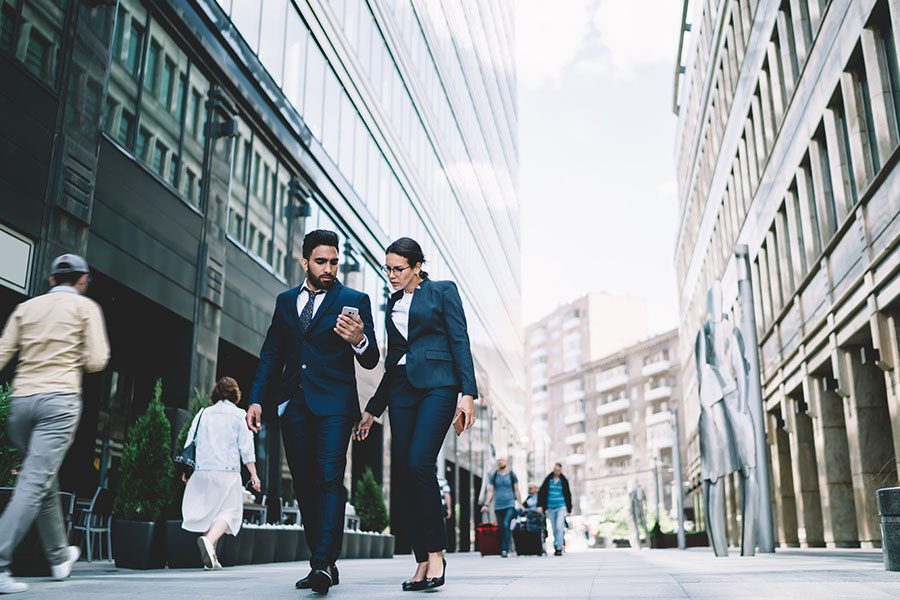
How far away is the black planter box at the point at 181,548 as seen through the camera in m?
9.46

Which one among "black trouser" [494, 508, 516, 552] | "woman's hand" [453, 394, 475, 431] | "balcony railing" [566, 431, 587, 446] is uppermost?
"balcony railing" [566, 431, 587, 446]

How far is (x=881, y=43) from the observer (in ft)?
51.0

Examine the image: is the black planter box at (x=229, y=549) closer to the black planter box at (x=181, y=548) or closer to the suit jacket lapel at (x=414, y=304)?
the black planter box at (x=181, y=548)

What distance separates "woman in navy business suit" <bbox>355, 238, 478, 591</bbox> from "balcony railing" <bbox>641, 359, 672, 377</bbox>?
92.2 metres

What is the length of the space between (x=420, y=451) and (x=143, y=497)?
5298mm

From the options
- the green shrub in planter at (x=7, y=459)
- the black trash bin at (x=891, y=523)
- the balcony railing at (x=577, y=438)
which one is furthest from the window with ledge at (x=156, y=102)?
the balcony railing at (x=577, y=438)

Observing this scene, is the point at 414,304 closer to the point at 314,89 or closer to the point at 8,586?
the point at 8,586

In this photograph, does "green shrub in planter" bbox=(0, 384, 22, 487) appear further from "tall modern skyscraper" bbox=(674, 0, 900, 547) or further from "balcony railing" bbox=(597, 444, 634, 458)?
"balcony railing" bbox=(597, 444, 634, 458)

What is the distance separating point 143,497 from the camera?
965 centimetres

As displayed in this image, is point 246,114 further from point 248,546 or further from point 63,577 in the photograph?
point 63,577

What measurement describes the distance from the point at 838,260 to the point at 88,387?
47.5 ft

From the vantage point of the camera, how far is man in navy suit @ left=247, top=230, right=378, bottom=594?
5461 millimetres

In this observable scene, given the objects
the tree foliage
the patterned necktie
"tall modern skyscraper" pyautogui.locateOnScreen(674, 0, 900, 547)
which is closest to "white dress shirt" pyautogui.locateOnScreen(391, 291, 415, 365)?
the patterned necktie

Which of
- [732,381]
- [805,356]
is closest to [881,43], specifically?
[732,381]
